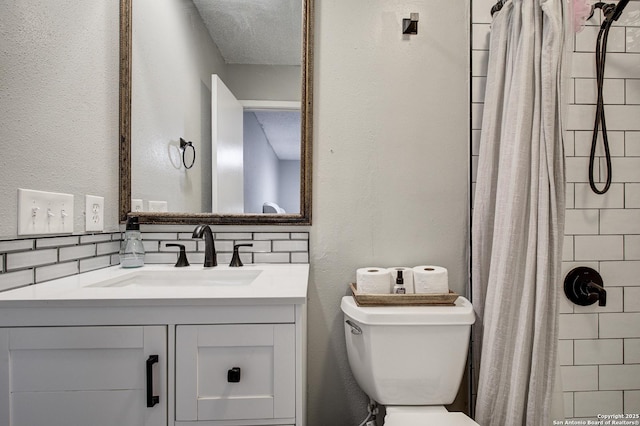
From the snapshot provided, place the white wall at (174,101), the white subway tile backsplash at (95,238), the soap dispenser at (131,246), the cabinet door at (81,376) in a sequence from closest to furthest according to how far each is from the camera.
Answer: the cabinet door at (81,376) < the white subway tile backsplash at (95,238) < the soap dispenser at (131,246) < the white wall at (174,101)

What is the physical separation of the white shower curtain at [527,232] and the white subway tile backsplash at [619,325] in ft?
1.82

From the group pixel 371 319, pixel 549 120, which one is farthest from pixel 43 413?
pixel 549 120

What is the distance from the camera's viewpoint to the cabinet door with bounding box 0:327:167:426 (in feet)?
2.44

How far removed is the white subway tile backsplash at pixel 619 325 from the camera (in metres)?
1.34

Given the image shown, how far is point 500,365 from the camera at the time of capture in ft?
3.49

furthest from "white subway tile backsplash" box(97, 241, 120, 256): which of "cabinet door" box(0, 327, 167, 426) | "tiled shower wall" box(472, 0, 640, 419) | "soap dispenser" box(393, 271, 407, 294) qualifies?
"tiled shower wall" box(472, 0, 640, 419)

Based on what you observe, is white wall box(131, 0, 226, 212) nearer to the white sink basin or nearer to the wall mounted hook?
the white sink basin

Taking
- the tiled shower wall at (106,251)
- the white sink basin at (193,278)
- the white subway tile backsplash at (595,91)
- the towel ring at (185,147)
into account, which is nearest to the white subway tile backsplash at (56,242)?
the tiled shower wall at (106,251)

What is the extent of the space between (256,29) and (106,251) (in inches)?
40.4

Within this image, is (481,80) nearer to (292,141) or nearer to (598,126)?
(598,126)

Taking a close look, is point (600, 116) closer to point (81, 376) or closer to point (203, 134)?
point (203, 134)

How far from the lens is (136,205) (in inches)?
51.3

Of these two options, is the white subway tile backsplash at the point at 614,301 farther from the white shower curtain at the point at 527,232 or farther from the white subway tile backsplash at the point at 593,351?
the white shower curtain at the point at 527,232

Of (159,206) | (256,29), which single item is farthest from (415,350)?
(256,29)
